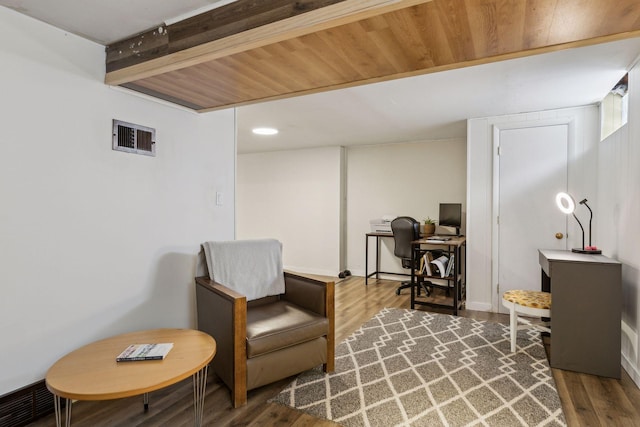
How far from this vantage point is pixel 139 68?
1.91 meters

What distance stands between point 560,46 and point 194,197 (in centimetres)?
242

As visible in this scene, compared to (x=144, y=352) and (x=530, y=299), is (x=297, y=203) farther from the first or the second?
(x=144, y=352)

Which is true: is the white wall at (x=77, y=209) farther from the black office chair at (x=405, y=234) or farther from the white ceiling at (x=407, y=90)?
the black office chair at (x=405, y=234)

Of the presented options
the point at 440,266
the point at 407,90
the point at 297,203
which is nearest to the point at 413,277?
the point at 440,266

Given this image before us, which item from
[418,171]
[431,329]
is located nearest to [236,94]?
[431,329]

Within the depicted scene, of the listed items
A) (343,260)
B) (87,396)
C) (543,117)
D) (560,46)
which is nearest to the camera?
(87,396)

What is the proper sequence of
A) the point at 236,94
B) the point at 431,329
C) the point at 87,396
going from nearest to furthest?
the point at 87,396 < the point at 236,94 < the point at 431,329

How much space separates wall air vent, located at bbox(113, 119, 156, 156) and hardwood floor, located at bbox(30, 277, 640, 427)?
60.3 inches

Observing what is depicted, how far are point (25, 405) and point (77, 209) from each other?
104cm

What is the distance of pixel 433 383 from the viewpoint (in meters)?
2.25

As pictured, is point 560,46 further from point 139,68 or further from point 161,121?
point 161,121

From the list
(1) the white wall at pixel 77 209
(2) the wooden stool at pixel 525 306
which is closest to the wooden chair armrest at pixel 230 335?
(1) the white wall at pixel 77 209

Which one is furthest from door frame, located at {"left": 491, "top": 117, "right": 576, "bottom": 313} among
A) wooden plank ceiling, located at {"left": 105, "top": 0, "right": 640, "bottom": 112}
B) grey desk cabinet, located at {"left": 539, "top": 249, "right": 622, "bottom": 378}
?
wooden plank ceiling, located at {"left": 105, "top": 0, "right": 640, "bottom": 112}

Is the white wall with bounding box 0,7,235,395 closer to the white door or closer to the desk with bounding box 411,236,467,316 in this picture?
→ the desk with bounding box 411,236,467,316
